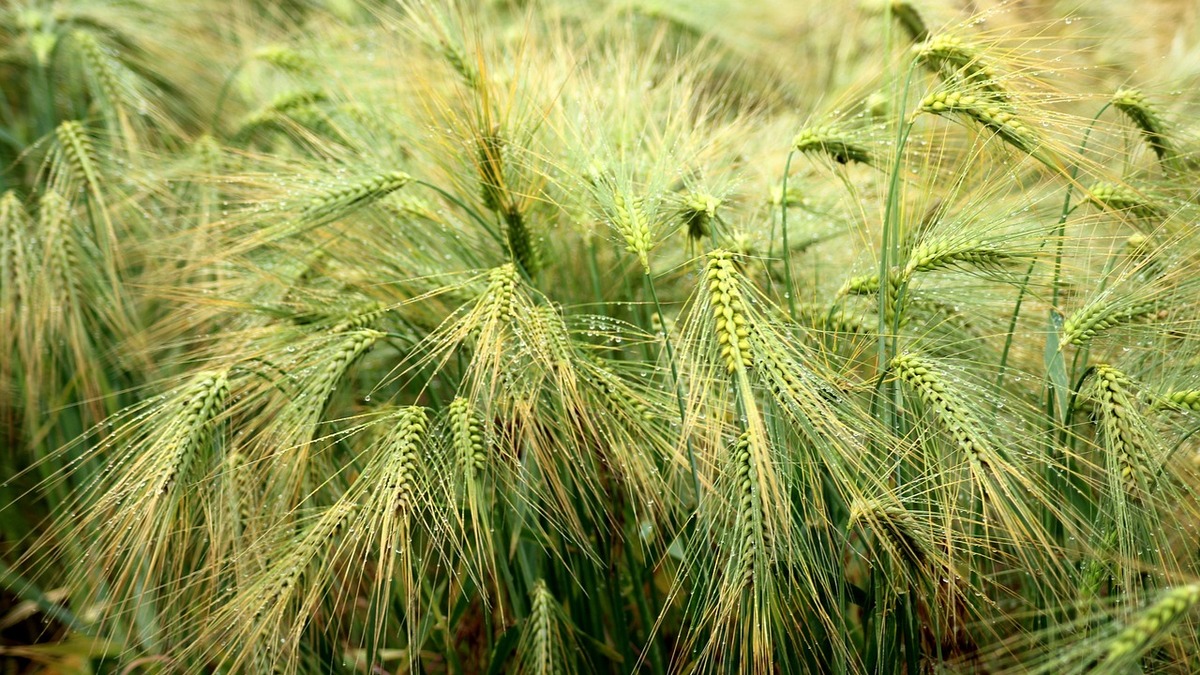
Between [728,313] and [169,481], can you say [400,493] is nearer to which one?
[169,481]

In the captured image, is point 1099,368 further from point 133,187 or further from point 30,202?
point 30,202

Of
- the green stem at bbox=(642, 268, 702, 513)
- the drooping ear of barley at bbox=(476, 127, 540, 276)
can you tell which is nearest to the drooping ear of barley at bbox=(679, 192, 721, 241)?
the green stem at bbox=(642, 268, 702, 513)

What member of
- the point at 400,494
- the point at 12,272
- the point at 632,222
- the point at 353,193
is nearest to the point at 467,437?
the point at 400,494

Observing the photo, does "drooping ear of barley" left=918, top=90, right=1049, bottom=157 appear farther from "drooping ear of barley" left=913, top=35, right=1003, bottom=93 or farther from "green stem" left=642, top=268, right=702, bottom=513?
"green stem" left=642, top=268, right=702, bottom=513

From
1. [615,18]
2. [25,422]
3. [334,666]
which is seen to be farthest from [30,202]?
[615,18]

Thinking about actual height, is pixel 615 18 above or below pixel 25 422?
above

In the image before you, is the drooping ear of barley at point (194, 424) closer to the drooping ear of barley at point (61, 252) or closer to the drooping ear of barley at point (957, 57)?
the drooping ear of barley at point (61, 252)
